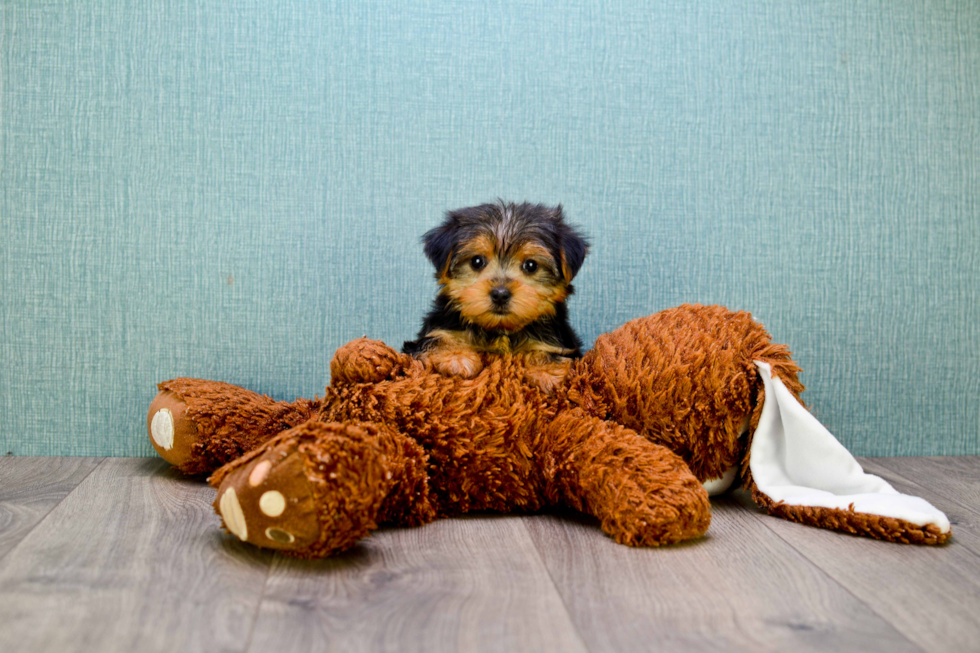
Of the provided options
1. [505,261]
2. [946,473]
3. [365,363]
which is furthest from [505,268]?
[946,473]

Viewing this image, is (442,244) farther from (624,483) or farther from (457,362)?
(624,483)

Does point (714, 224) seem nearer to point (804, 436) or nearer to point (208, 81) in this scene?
point (804, 436)

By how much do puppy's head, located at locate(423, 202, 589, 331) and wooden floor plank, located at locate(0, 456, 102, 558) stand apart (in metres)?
1.08

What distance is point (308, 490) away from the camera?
4.26ft

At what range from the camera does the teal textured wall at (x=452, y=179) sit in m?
2.30

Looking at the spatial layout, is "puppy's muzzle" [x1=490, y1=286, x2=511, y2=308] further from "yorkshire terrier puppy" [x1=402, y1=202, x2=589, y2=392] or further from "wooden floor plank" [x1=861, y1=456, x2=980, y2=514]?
"wooden floor plank" [x1=861, y1=456, x2=980, y2=514]

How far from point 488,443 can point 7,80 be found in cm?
189

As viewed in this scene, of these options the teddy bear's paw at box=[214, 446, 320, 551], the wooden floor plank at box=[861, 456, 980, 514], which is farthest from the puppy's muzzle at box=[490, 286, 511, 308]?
the wooden floor plank at box=[861, 456, 980, 514]

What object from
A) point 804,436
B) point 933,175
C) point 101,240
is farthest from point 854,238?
point 101,240

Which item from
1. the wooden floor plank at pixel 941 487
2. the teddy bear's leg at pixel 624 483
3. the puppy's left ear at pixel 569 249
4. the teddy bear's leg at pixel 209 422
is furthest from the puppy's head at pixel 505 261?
the wooden floor plank at pixel 941 487

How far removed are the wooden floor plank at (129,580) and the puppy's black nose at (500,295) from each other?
746mm

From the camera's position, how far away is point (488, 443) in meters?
1.70

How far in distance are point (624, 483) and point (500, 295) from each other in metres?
0.51

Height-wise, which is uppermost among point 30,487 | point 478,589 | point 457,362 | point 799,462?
point 457,362
